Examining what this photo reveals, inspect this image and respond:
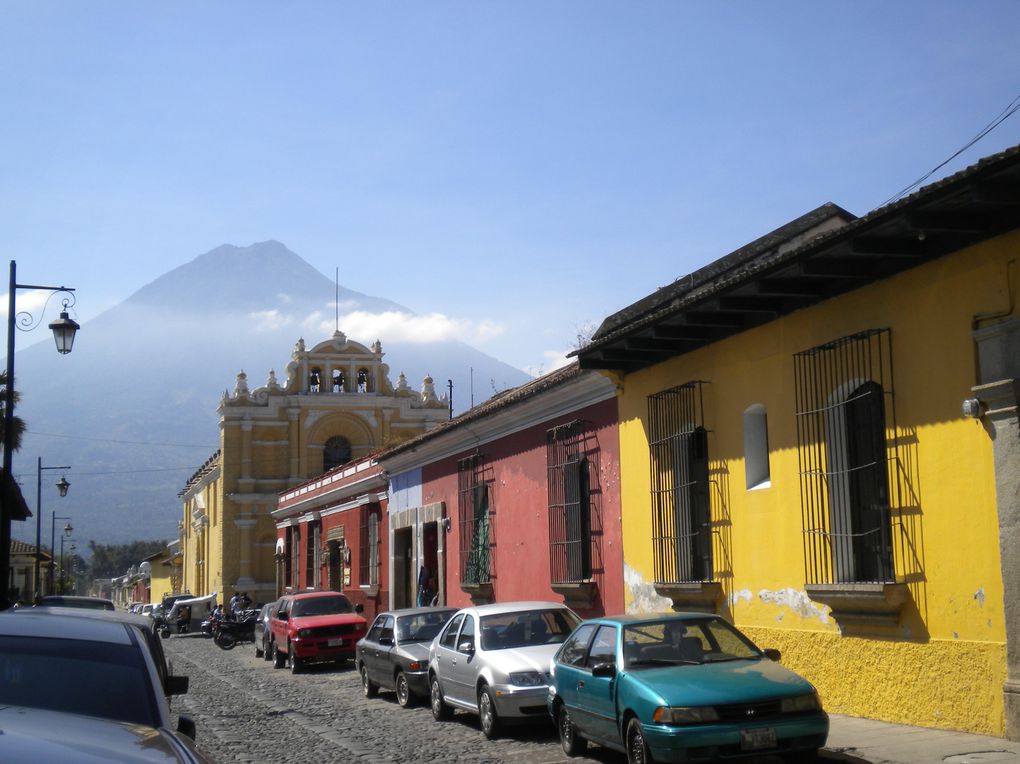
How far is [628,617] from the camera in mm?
11438

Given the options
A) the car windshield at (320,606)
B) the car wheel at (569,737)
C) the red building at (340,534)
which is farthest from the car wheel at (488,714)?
the red building at (340,534)

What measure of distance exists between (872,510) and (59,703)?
8625 mm

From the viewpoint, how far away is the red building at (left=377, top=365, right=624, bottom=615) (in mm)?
18719

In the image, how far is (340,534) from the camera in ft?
127

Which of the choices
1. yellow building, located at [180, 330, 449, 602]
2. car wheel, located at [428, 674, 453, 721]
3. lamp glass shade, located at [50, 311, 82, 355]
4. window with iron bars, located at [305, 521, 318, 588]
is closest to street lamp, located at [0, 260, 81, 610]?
lamp glass shade, located at [50, 311, 82, 355]

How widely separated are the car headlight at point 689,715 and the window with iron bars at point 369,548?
24756mm

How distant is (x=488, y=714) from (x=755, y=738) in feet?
15.3

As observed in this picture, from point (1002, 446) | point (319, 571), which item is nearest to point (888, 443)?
point (1002, 446)

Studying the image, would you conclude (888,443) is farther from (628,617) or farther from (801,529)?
(628,617)

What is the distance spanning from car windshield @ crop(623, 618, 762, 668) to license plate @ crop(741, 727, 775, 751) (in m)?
1.16

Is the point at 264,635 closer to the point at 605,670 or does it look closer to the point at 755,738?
the point at 605,670

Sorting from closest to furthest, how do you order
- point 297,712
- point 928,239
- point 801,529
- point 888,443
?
point 928,239
point 888,443
point 801,529
point 297,712

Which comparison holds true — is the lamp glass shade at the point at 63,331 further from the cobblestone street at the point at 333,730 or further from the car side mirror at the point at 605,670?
the car side mirror at the point at 605,670

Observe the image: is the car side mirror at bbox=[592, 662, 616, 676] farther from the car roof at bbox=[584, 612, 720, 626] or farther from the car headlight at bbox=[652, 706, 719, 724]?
the car headlight at bbox=[652, 706, 719, 724]
